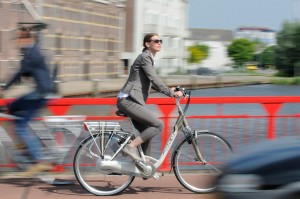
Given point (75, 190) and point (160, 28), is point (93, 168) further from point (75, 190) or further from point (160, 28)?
point (160, 28)

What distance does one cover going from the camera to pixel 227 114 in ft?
25.7

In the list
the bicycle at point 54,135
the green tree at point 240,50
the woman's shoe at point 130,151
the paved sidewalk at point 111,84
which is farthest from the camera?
the green tree at point 240,50

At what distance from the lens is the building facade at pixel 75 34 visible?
126ft

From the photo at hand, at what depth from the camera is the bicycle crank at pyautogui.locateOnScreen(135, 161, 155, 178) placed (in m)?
6.46

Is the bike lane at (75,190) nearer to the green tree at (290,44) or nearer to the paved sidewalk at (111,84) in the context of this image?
the paved sidewalk at (111,84)

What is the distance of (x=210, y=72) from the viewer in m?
86.5

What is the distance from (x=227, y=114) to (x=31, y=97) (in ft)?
8.34

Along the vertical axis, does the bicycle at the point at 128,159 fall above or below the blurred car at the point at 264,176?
below

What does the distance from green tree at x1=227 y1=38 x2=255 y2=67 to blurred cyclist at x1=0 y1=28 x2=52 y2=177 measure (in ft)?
436

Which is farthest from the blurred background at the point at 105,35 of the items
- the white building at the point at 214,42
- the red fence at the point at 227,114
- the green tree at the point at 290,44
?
the white building at the point at 214,42

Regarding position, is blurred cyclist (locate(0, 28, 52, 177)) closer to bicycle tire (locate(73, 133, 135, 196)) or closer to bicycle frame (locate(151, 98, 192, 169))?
bicycle tire (locate(73, 133, 135, 196))

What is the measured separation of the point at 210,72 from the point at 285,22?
16.9m

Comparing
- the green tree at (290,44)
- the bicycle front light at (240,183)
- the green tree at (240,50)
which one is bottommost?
the green tree at (240,50)

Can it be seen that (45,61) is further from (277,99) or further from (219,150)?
(277,99)
